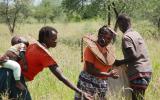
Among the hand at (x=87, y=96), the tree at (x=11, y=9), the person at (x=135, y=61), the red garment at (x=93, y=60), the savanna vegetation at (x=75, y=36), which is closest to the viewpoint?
the hand at (x=87, y=96)

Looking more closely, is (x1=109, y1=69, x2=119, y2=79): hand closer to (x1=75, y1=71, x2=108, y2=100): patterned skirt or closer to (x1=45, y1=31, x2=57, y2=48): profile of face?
(x1=75, y1=71, x2=108, y2=100): patterned skirt

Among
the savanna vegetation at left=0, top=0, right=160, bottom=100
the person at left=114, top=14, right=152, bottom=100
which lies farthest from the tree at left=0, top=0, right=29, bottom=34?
the person at left=114, top=14, right=152, bottom=100

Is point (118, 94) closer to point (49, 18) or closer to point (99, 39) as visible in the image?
point (99, 39)

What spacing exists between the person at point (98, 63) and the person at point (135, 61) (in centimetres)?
45

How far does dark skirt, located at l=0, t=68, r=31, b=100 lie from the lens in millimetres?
4363

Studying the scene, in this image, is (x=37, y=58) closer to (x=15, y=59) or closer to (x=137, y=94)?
(x=15, y=59)

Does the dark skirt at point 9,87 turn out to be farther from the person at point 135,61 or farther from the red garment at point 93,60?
the person at point 135,61

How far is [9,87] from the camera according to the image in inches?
173

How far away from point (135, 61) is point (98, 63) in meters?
0.82

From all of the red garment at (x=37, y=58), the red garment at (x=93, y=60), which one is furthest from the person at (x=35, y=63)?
the red garment at (x=93, y=60)

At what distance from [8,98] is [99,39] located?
50.6 inches

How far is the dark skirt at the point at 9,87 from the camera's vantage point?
4363 mm

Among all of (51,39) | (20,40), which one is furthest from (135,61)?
(20,40)

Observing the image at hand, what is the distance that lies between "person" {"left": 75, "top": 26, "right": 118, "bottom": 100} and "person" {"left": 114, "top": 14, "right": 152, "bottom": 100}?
448mm
